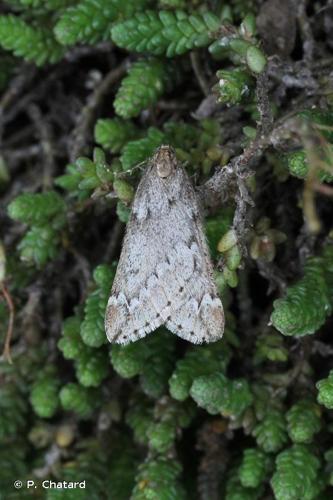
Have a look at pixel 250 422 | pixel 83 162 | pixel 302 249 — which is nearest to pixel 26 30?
pixel 83 162

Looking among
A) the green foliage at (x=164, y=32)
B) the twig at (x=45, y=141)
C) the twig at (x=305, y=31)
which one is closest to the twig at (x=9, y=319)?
the twig at (x=45, y=141)

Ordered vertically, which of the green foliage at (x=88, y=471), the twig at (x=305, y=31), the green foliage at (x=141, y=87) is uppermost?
the twig at (x=305, y=31)

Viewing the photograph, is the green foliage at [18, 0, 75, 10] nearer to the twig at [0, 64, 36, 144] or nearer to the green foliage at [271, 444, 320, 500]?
the twig at [0, 64, 36, 144]

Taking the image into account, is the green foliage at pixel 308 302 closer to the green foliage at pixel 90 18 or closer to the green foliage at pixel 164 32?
the green foliage at pixel 164 32

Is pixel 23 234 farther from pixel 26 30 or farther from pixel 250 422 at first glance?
pixel 250 422

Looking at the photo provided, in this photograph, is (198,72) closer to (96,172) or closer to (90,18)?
(90,18)

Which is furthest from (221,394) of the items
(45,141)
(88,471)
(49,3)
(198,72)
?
(49,3)

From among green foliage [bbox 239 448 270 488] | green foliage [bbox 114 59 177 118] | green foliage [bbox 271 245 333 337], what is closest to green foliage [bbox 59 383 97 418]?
green foliage [bbox 239 448 270 488]
